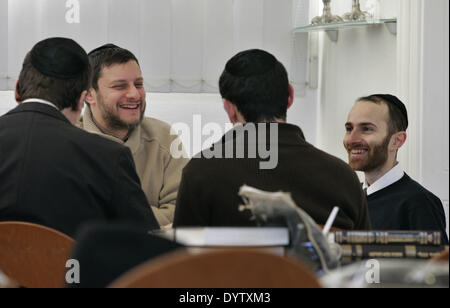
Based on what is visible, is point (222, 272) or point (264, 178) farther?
point (264, 178)

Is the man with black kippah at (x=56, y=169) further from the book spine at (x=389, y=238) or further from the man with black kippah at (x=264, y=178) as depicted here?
the book spine at (x=389, y=238)

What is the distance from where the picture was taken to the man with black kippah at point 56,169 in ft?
A: 5.79

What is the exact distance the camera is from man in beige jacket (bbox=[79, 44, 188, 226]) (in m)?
2.68

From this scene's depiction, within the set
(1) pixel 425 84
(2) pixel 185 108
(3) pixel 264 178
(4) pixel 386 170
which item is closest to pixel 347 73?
→ (1) pixel 425 84

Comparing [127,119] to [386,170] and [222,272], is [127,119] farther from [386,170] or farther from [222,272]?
[222,272]

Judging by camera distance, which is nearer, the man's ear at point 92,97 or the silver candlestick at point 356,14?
the man's ear at point 92,97

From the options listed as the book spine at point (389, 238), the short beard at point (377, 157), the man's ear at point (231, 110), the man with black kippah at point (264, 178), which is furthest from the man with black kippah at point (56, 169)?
the short beard at point (377, 157)

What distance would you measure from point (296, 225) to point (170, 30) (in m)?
2.81

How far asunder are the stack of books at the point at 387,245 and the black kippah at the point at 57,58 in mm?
1006

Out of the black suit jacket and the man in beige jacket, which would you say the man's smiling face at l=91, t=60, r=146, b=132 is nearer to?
the man in beige jacket

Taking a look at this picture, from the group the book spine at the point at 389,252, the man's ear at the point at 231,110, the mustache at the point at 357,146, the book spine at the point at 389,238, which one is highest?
the man's ear at the point at 231,110

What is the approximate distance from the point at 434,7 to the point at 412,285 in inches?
92.8

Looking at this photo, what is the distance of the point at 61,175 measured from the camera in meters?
1.78

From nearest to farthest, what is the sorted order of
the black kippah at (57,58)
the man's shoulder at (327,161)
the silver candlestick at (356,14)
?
1. the man's shoulder at (327,161)
2. the black kippah at (57,58)
3. the silver candlestick at (356,14)
